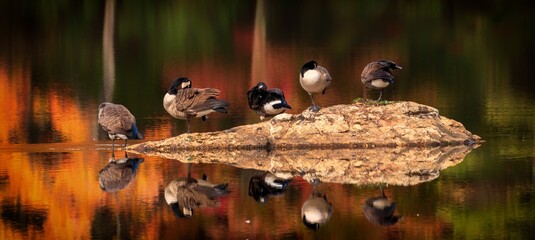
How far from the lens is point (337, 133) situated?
19.7 m

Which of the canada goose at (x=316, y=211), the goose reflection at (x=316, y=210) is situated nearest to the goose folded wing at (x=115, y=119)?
the goose reflection at (x=316, y=210)

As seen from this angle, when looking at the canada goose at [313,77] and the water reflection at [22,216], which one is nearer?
the water reflection at [22,216]

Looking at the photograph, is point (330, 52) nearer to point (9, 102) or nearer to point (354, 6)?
point (9, 102)

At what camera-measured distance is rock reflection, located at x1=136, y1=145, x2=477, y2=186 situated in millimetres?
17281

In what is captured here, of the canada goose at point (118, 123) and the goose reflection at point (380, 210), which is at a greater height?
the canada goose at point (118, 123)

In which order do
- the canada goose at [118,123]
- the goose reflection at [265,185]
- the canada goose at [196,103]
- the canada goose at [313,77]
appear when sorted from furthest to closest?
the canada goose at [313,77]
the canada goose at [196,103]
the canada goose at [118,123]
the goose reflection at [265,185]

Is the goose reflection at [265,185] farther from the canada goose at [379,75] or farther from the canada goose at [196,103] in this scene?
the canada goose at [379,75]

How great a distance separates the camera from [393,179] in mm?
17094

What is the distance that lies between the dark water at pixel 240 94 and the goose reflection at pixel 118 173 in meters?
0.12

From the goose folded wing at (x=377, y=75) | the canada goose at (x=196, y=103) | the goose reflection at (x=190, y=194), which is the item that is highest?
the goose folded wing at (x=377, y=75)

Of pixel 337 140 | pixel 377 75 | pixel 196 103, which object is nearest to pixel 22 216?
pixel 196 103

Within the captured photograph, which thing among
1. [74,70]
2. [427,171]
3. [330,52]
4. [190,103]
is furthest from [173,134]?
[330,52]

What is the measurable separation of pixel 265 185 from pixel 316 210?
178 centimetres

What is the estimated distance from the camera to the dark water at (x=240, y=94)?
576 inches
